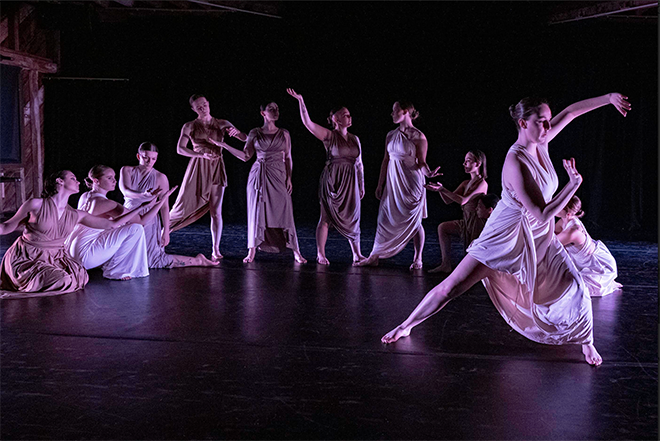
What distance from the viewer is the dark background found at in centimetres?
877

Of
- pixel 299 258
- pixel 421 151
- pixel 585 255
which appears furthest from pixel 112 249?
pixel 585 255

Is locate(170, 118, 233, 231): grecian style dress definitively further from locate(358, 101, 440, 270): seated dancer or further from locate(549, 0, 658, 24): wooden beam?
locate(549, 0, 658, 24): wooden beam

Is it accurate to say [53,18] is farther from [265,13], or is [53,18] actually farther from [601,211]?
[601,211]

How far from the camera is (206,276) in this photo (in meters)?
5.39

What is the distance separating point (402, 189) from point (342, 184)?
0.57 metres

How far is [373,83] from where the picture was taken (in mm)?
9562

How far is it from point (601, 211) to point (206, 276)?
6730 millimetres

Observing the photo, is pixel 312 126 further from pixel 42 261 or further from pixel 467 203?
pixel 42 261

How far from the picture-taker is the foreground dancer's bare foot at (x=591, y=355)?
3.13 m

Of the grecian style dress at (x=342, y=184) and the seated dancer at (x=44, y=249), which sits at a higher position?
the grecian style dress at (x=342, y=184)

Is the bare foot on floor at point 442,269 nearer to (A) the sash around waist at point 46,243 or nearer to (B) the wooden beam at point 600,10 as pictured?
(A) the sash around waist at point 46,243

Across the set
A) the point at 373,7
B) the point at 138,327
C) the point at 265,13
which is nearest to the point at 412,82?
the point at 373,7

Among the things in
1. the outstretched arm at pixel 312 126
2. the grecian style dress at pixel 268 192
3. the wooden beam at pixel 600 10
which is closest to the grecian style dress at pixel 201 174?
the grecian style dress at pixel 268 192

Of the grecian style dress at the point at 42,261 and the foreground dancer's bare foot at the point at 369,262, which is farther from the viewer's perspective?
the foreground dancer's bare foot at the point at 369,262
